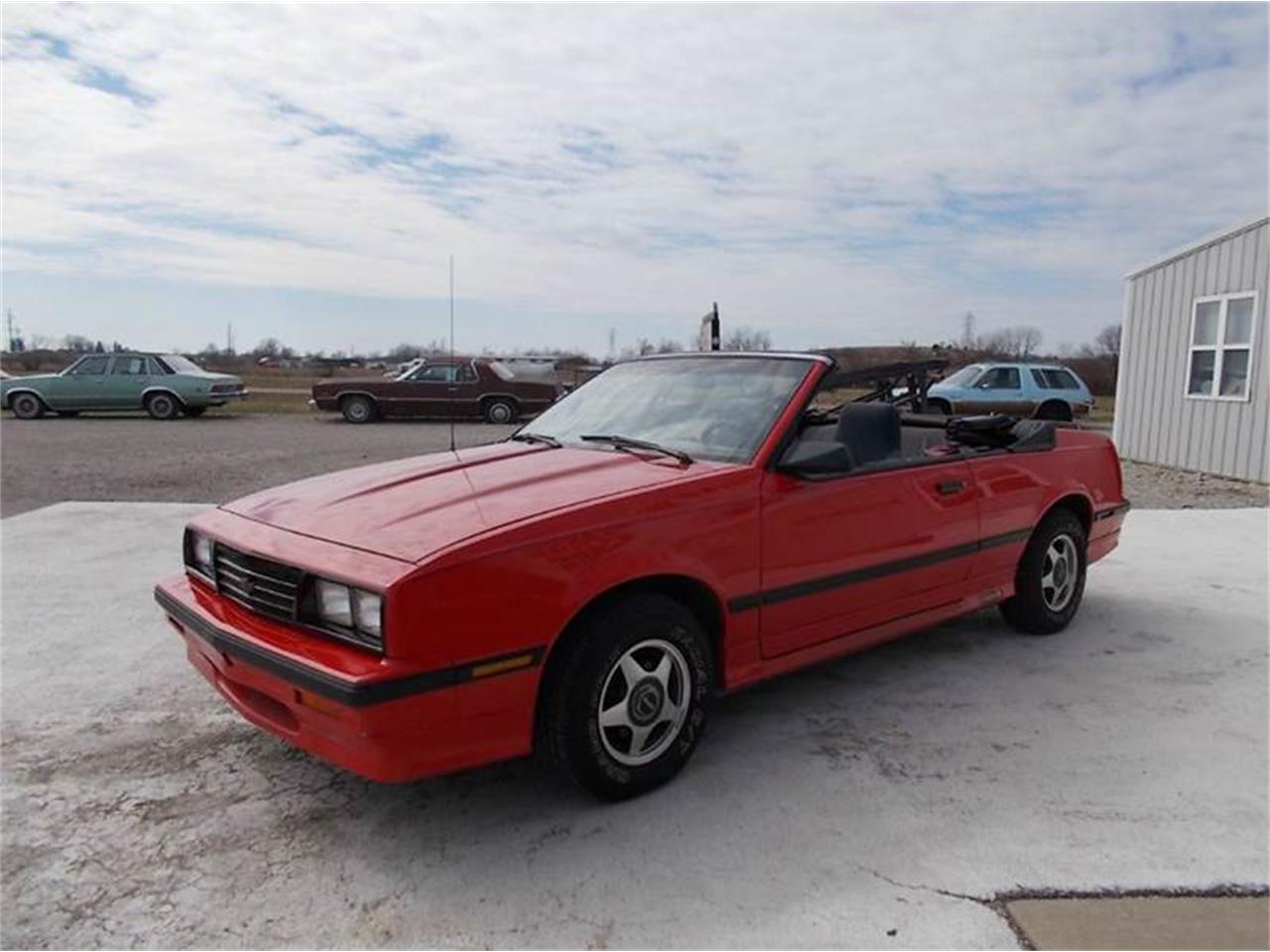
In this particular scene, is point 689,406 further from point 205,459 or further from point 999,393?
point 999,393

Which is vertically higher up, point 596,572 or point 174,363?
point 174,363

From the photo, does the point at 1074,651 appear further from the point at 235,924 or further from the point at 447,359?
the point at 447,359

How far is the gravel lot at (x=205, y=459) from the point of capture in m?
9.58

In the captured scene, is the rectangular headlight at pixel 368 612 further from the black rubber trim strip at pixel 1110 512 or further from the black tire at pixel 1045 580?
the black rubber trim strip at pixel 1110 512

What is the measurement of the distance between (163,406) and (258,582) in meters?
20.6

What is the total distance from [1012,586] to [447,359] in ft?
67.8

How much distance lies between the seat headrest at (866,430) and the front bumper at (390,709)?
166 cm

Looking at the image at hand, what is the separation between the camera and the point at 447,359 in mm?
23672

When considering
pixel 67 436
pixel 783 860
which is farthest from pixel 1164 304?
pixel 67 436

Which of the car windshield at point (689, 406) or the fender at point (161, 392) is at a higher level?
the car windshield at point (689, 406)

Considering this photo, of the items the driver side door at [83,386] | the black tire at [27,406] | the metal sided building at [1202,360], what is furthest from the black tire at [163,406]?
the metal sided building at [1202,360]

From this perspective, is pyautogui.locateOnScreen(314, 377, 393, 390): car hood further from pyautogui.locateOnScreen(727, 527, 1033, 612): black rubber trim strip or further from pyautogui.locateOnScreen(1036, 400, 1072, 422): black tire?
pyautogui.locateOnScreen(727, 527, 1033, 612): black rubber trim strip

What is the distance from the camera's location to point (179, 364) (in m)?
21.2

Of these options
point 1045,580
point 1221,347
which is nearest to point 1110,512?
point 1045,580
